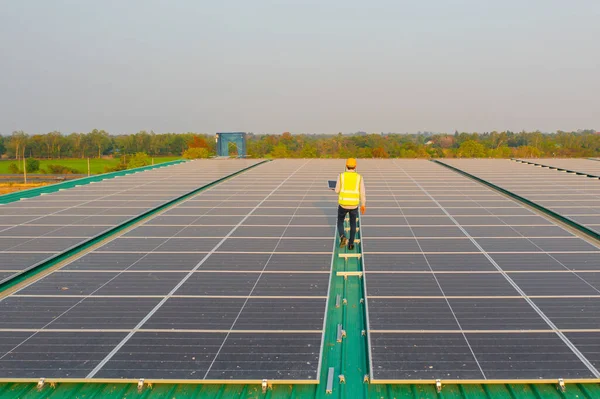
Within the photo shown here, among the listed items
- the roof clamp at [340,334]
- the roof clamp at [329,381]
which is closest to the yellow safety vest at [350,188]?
the roof clamp at [340,334]

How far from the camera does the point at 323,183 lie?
21359 mm

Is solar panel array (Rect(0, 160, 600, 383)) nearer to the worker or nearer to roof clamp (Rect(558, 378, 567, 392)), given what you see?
roof clamp (Rect(558, 378, 567, 392))

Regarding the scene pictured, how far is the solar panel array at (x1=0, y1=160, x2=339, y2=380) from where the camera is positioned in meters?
5.19

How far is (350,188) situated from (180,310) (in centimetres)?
542

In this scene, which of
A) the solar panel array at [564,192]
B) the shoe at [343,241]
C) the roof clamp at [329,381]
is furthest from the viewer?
the solar panel array at [564,192]

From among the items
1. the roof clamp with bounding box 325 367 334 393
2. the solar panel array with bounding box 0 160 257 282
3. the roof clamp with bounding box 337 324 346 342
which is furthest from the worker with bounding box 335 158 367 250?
the solar panel array with bounding box 0 160 257 282

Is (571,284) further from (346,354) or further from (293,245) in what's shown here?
(293,245)

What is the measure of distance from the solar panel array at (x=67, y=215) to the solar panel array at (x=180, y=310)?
47.5 inches

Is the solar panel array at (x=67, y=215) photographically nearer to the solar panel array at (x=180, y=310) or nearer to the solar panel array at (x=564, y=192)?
the solar panel array at (x=180, y=310)

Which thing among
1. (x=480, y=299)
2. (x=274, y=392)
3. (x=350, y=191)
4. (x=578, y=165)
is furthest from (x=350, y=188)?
(x=578, y=165)

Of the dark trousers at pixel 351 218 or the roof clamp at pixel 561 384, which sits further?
the dark trousers at pixel 351 218

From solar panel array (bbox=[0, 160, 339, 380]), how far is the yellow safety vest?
3.71 ft

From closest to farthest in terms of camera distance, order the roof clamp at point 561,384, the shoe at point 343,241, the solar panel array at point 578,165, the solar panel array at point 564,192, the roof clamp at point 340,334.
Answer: the roof clamp at point 561,384 → the roof clamp at point 340,334 → the shoe at point 343,241 → the solar panel array at point 564,192 → the solar panel array at point 578,165

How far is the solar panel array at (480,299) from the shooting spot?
5.12 m
